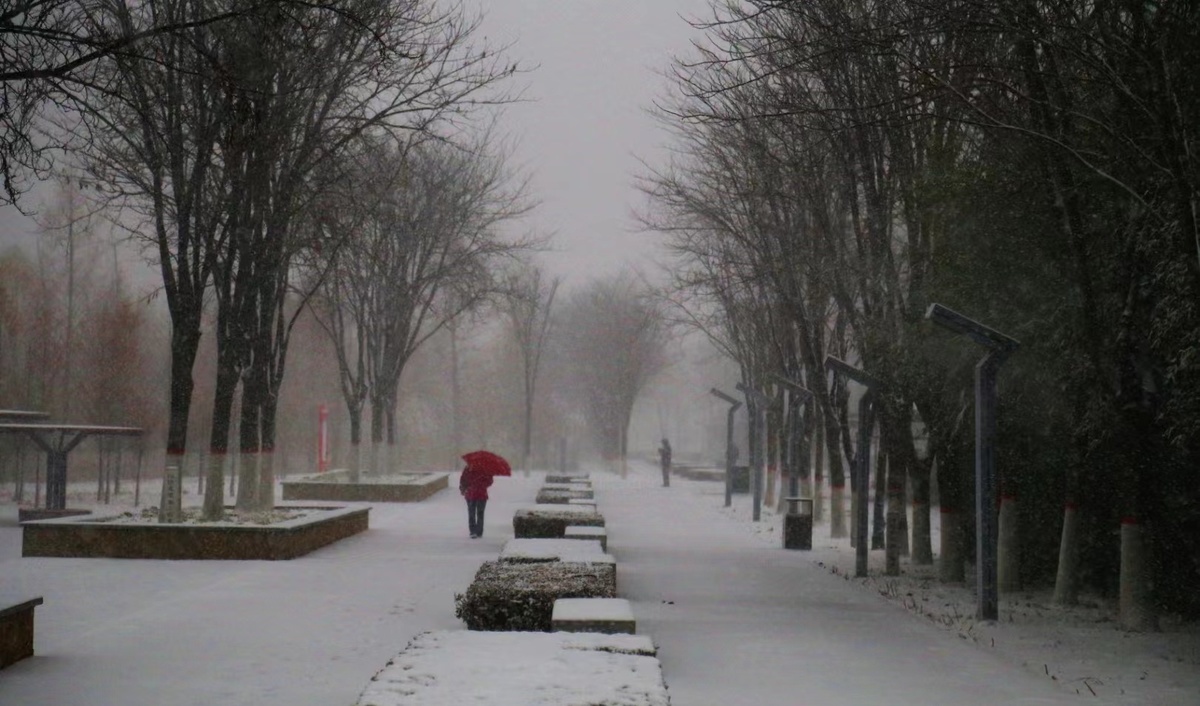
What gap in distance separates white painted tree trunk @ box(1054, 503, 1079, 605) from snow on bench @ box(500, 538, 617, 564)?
4.99 m

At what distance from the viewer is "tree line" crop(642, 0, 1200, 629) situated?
10898 millimetres

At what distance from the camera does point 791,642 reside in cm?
1176

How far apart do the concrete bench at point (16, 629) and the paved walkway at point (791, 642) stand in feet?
16.6

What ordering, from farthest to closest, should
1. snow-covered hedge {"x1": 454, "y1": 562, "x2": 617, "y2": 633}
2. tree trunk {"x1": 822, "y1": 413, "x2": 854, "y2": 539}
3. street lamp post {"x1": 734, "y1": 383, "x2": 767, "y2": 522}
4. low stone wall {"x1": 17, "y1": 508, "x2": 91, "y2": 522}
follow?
street lamp post {"x1": 734, "y1": 383, "x2": 767, "y2": 522} → low stone wall {"x1": 17, "y1": 508, "x2": 91, "y2": 522} → tree trunk {"x1": 822, "y1": 413, "x2": 854, "y2": 539} → snow-covered hedge {"x1": 454, "y1": 562, "x2": 617, "y2": 633}

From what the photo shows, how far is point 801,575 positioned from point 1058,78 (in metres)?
8.36

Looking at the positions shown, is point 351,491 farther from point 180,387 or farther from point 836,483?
point 836,483

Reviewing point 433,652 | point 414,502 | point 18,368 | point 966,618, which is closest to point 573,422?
point 18,368

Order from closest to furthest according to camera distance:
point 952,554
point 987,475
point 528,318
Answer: point 987,475, point 952,554, point 528,318

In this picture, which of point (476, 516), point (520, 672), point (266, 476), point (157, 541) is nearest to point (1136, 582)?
point (520, 672)

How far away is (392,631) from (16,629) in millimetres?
3242

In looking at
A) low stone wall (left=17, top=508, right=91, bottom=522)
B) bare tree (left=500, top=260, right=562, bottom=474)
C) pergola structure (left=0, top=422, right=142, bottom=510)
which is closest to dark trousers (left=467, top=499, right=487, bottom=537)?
low stone wall (left=17, top=508, right=91, bottom=522)

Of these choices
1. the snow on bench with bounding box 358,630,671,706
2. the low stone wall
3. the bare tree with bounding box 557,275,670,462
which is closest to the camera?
the snow on bench with bounding box 358,630,671,706

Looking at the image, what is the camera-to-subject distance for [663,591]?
15.4 m

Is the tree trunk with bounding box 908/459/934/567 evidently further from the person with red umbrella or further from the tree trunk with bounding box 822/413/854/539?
the person with red umbrella
